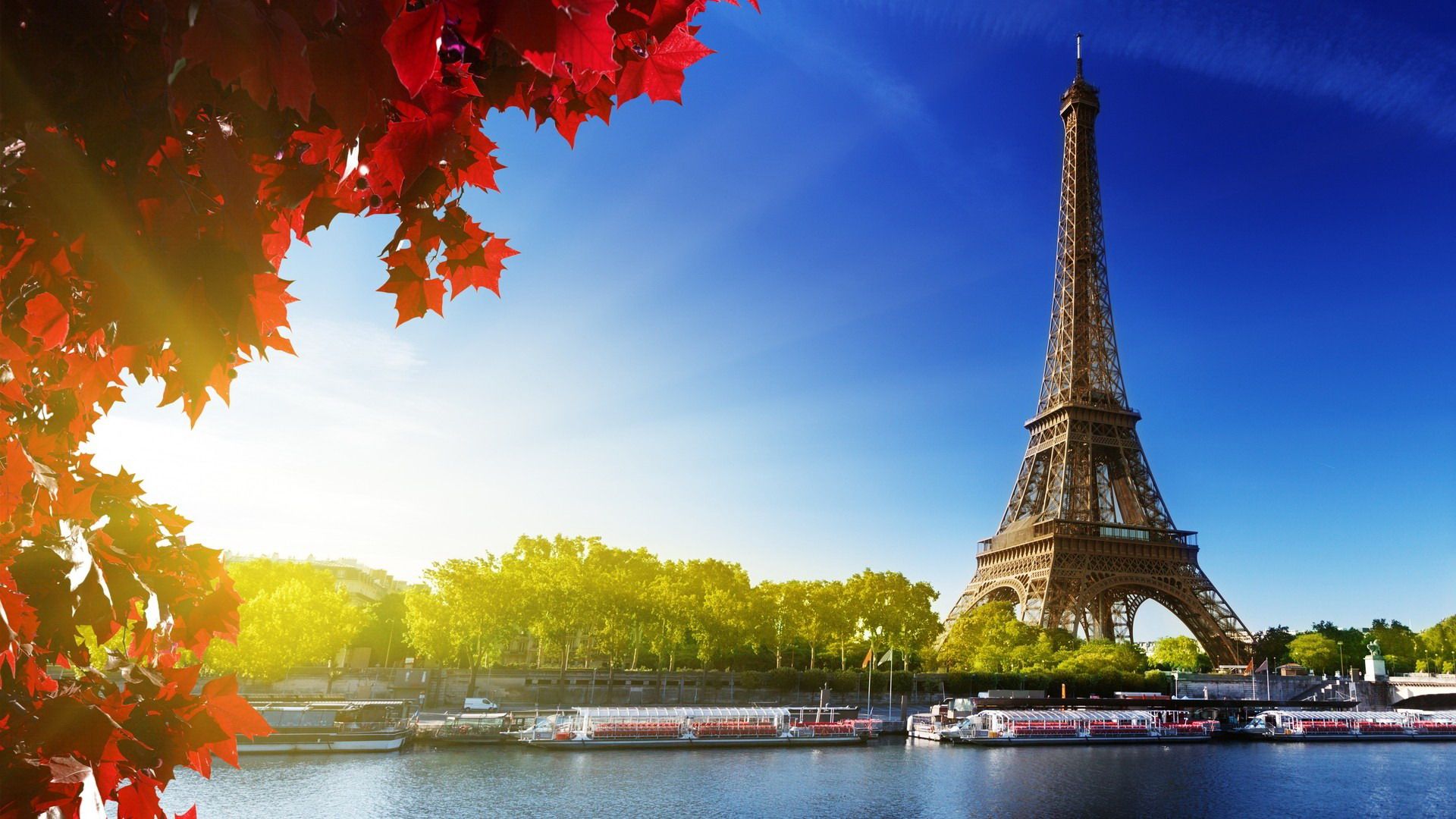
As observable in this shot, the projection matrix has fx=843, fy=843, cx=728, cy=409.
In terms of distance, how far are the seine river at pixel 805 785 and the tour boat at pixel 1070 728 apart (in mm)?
4639

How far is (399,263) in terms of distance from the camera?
2.77 meters

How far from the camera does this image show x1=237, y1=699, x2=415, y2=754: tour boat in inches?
1518

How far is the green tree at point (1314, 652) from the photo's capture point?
9700 centimetres

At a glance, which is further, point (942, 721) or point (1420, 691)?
point (1420, 691)

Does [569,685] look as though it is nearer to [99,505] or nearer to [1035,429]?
[1035,429]

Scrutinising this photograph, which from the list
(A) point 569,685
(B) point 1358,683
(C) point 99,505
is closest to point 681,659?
(A) point 569,685

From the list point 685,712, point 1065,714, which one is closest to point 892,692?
point 1065,714

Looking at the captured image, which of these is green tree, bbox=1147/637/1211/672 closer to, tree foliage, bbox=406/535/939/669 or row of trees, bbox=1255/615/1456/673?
row of trees, bbox=1255/615/1456/673

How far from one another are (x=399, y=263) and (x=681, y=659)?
7377 cm

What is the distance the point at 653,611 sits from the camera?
62375 millimetres

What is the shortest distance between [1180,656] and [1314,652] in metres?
A: 20.8

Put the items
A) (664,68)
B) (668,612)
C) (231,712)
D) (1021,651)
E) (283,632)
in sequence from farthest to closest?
(1021,651)
(668,612)
(283,632)
(231,712)
(664,68)

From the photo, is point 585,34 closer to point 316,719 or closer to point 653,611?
point 316,719

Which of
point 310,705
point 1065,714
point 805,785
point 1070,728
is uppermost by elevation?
point 310,705
